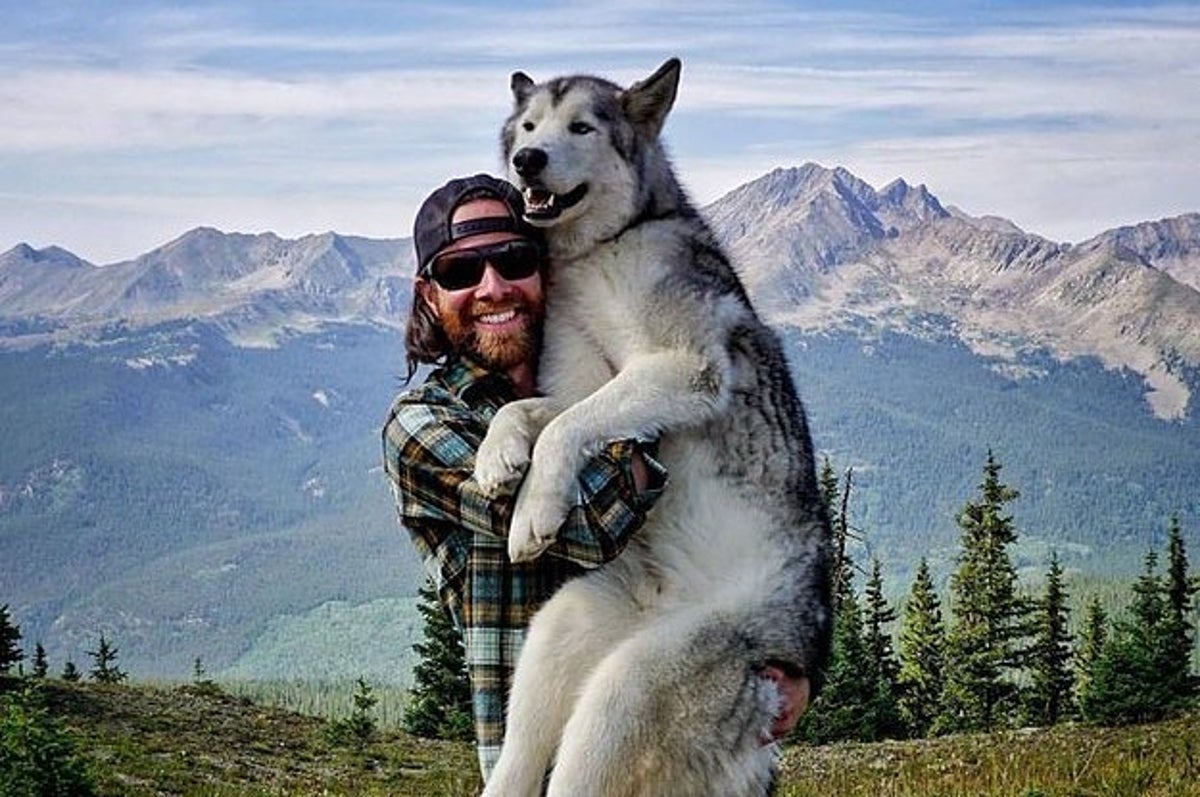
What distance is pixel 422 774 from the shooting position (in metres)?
26.3

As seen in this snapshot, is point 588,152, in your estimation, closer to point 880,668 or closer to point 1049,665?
point 880,668

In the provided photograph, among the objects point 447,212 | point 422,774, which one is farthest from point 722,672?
point 422,774

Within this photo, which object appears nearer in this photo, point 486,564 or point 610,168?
point 486,564

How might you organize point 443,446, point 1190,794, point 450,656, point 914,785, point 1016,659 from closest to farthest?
point 443,446 < point 1190,794 < point 914,785 < point 450,656 < point 1016,659

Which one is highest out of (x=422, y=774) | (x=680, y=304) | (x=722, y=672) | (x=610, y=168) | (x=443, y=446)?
(x=610, y=168)

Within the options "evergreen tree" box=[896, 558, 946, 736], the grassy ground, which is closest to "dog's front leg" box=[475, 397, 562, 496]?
the grassy ground

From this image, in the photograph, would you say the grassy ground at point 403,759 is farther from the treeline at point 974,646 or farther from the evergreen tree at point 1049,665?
the evergreen tree at point 1049,665

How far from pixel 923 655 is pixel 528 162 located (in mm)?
51409

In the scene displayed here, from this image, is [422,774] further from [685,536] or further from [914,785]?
[685,536]

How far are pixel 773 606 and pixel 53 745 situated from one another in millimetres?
14109

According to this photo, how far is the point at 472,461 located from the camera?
5922 millimetres

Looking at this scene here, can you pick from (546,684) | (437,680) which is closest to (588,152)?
(546,684)

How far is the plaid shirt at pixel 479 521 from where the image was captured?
5.74 metres

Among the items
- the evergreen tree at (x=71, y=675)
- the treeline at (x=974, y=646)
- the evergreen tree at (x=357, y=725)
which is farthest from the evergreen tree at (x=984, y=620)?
the evergreen tree at (x=71, y=675)
